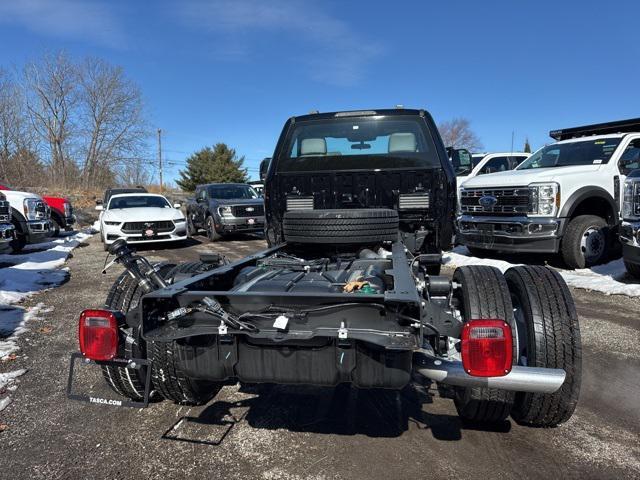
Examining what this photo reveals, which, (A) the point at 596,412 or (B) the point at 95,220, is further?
(B) the point at 95,220

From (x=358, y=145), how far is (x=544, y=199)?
13.0ft

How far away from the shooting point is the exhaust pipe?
205 cm

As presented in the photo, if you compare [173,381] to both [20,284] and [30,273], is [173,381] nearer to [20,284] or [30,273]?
[20,284]

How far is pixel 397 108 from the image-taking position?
205 inches

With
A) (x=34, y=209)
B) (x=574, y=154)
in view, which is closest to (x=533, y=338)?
(x=574, y=154)

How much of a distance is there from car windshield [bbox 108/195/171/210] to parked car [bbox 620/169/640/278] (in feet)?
35.3

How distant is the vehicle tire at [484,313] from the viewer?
2.54 metres

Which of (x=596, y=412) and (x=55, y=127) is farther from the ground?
(x=55, y=127)

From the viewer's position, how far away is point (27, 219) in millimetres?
10594

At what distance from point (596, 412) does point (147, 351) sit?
9.39 ft

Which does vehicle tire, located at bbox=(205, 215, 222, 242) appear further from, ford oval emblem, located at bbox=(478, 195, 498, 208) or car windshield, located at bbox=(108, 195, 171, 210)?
ford oval emblem, located at bbox=(478, 195, 498, 208)

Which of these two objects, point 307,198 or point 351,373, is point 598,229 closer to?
point 307,198

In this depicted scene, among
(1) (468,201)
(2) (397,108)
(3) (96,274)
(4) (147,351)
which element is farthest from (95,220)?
(4) (147,351)

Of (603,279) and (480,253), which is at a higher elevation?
(480,253)
